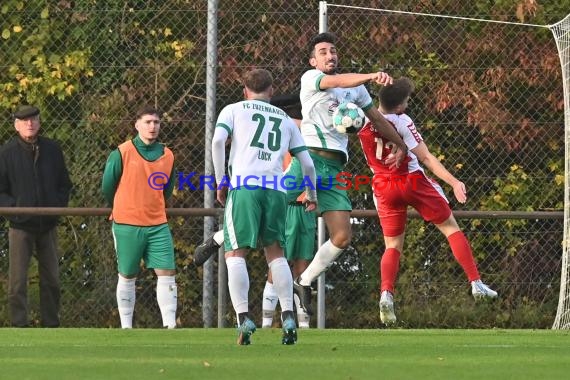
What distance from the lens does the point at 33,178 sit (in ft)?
43.2

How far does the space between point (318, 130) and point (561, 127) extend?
118 inches

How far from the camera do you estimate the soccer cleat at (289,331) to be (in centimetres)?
885

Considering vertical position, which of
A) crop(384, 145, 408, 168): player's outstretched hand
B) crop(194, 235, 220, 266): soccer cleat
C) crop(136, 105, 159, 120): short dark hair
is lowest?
crop(194, 235, 220, 266): soccer cleat

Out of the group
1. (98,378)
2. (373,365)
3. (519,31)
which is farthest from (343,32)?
(98,378)

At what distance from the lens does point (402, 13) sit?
1312 cm

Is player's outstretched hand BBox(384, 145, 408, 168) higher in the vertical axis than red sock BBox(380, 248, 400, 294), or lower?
higher

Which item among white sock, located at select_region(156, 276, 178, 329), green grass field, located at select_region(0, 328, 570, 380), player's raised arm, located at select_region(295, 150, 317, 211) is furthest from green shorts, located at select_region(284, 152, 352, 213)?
white sock, located at select_region(156, 276, 178, 329)

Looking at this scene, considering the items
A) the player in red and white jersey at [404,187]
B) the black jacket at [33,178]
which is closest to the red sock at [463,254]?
the player in red and white jersey at [404,187]

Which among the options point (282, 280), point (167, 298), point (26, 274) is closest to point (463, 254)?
point (282, 280)

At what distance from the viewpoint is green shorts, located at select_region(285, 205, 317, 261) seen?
12.0 meters

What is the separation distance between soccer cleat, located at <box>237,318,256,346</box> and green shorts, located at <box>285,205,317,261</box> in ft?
10.2

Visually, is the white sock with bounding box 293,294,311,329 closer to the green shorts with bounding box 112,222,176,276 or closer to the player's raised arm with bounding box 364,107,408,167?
the green shorts with bounding box 112,222,176,276

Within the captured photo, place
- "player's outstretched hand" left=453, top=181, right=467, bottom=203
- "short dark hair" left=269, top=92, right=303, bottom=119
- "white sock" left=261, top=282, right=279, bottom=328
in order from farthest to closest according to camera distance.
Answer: "short dark hair" left=269, top=92, right=303, bottom=119 < "white sock" left=261, top=282, right=279, bottom=328 < "player's outstretched hand" left=453, top=181, right=467, bottom=203

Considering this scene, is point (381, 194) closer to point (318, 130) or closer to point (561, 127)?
point (318, 130)
